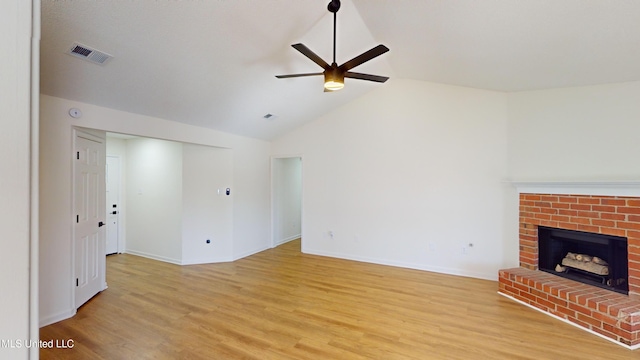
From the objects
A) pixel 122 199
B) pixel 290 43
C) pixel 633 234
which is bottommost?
pixel 633 234

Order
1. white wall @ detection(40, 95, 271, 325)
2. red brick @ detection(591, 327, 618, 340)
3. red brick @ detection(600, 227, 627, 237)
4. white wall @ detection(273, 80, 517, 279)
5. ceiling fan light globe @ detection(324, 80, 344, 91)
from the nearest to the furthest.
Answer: red brick @ detection(591, 327, 618, 340) → ceiling fan light globe @ detection(324, 80, 344, 91) → white wall @ detection(40, 95, 271, 325) → red brick @ detection(600, 227, 627, 237) → white wall @ detection(273, 80, 517, 279)

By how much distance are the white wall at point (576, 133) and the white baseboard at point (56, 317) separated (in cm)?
592

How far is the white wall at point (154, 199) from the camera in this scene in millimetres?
5070

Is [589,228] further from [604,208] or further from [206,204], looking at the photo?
[206,204]

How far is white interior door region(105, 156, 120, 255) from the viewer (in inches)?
221

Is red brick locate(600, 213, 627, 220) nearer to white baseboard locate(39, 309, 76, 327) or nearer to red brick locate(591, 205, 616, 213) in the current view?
red brick locate(591, 205, 616, 213)

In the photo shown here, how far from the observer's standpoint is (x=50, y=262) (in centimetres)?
300

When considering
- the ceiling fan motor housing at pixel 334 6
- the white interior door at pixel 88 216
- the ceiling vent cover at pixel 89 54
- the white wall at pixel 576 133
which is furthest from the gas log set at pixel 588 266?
the white interior door at pixel 88 216

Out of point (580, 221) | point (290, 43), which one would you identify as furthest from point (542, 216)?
point (290, 43)

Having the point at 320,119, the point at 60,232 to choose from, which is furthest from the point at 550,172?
the point at 60,232

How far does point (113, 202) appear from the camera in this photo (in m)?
5.71
